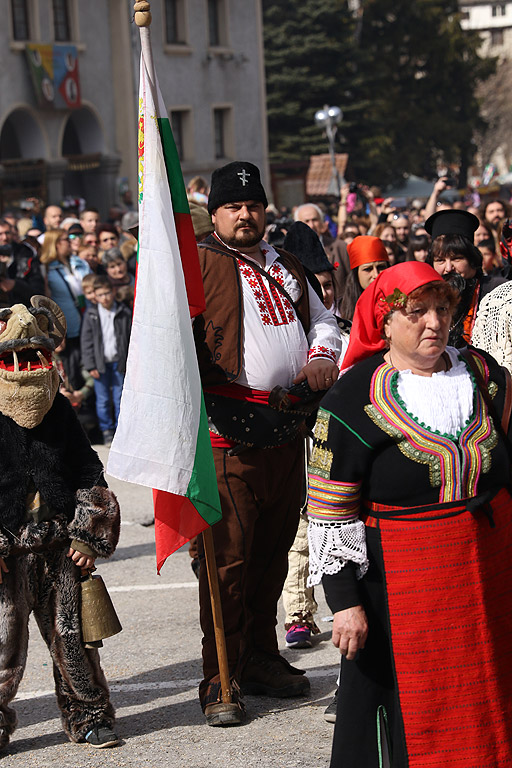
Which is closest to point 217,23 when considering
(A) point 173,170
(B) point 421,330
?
(A) point 173,170

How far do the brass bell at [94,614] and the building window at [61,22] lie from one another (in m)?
27.9

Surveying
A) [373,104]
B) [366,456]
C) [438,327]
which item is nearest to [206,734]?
[366,456]

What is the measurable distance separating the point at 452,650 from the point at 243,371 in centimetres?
178

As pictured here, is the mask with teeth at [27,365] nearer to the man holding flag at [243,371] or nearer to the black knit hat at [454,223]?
the man holding flag at [243,371]

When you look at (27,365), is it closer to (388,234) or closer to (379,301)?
(379,301)

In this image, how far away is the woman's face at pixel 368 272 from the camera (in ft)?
23.2

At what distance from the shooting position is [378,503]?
12.2 ft

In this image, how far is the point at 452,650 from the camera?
3.61 metres

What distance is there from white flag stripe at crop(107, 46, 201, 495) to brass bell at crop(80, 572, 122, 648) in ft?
1.54

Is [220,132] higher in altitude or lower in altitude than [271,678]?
higher

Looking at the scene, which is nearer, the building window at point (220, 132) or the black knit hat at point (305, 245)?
the black knit hat at point (305, 245)

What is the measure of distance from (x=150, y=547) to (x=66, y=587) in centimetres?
347

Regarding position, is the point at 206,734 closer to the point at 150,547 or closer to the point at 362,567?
the point at 362,567

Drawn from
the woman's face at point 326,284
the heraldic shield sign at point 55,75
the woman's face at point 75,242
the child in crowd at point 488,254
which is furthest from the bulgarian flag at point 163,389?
the heraldic shield sign at point 55,75
